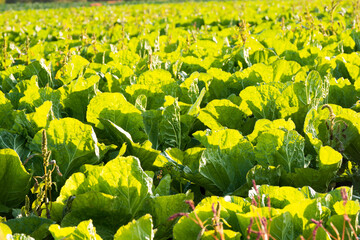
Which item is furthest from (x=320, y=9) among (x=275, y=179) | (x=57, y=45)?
(x=275, y=179)

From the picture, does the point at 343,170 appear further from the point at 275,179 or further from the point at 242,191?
the point at 242,191

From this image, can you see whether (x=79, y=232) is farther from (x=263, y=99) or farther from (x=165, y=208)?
(x=263, y=99)

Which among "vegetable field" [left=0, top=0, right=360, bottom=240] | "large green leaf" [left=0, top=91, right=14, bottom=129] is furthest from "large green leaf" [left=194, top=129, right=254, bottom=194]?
"large green leaf" [left=0, top=91, right=14, bottom=129]

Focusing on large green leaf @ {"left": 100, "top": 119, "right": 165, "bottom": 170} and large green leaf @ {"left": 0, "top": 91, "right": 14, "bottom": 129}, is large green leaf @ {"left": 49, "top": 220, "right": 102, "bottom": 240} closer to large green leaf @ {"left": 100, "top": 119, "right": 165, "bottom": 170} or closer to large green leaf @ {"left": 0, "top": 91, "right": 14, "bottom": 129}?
large green leaf @ {"left": 100, "top": 119, "right": 165, "bottom": 170}

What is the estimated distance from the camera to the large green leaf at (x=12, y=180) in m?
1.89

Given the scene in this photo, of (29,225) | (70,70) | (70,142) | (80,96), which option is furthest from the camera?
(70,70)

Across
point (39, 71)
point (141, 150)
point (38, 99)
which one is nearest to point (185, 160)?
point (141, 150)

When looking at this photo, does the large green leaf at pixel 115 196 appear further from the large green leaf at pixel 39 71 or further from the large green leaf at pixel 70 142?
the large green leaf at pixel 39 71

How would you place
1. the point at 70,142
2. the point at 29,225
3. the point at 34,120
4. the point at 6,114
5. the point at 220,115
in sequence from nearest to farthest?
the point at 29,225, the point at 70,142, the point at 34,120, the point at 220,115, the point at 6,114

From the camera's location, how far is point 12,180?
193 cm

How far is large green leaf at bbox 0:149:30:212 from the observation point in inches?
74.5

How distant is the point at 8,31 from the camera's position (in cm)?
741

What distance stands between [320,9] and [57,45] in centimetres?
583

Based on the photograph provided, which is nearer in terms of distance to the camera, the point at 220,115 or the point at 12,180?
the point at 12,180
